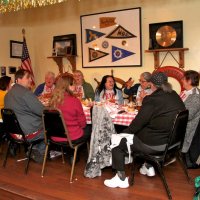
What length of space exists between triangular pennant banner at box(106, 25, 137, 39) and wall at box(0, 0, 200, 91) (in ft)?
0.98

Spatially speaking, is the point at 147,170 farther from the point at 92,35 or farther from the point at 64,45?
the point at 64,45

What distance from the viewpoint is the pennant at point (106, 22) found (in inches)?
224

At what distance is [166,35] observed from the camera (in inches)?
199

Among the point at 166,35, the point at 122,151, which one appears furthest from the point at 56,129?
the point at 166,35

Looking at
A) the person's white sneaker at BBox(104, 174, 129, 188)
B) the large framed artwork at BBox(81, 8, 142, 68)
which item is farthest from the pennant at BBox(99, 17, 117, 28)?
the person's white sneaker at BBox(104, 174, 129, 188)

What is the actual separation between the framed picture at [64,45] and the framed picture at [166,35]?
180 centimetres

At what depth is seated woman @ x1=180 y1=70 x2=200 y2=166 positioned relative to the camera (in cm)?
334

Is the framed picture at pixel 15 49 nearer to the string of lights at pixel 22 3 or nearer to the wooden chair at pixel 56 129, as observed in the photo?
the string of lights at pixel 22 3

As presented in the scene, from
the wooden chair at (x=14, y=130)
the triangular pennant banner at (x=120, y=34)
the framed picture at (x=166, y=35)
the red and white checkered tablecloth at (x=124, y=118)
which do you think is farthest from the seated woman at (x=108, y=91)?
the wooden chair at (x=14, y=130)

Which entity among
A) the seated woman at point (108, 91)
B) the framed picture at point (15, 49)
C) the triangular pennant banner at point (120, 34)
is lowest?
the seated woman at point (108, 91)

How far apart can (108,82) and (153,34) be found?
4.16 ft

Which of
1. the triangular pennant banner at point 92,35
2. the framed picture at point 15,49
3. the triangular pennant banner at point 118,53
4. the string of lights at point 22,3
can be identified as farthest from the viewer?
the framed picture at point 15,49

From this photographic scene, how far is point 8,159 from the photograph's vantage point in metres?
4.14

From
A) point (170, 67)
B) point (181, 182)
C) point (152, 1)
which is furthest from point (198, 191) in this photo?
point (152, 1)
